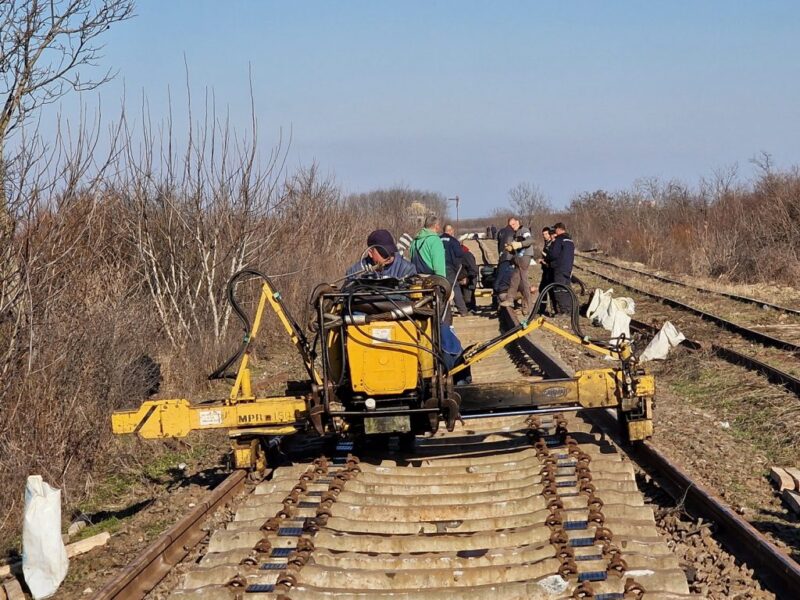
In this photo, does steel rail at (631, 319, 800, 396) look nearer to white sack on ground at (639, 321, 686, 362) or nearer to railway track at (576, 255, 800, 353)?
white sack on ground at (639, 321, 686, 362)

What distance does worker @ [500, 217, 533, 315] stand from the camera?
1875 centimetres

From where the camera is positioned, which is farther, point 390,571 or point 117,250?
point 117,250

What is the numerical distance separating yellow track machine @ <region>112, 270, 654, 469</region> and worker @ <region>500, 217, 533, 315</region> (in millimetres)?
10395

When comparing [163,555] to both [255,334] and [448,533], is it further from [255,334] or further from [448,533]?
[255,334]

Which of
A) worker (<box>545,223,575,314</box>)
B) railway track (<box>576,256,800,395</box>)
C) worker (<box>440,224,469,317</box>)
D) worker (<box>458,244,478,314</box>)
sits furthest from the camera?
worker (<box>458,244,478,314</box>)

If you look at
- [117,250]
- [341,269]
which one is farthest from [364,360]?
[341,269]

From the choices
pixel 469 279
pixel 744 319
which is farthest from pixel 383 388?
pixel 469 279

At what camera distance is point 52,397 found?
8820mm

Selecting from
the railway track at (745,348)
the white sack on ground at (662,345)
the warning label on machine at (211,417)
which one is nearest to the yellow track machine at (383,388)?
the warning label on machine at (211,417)

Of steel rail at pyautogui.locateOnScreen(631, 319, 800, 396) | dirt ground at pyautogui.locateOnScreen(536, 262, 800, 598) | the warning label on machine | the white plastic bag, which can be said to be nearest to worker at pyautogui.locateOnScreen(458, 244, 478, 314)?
steel rail at pyautogui.locateOnScreen(631, 319, 800, 396)

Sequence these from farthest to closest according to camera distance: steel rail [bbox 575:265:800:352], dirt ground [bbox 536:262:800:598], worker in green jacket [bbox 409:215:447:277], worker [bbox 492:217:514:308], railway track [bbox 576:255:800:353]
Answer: worker [bbox 492:217:514:308], railway track [bbox 576:255:800:353], steel rail [bbox 575:265:800:352], worker in green jacket [bbox 409:215:447:277], dirt ground [bbox 536:262:800:598]

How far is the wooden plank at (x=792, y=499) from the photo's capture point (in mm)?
7152

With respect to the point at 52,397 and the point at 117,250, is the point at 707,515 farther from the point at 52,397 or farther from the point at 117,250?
the point at 117,250

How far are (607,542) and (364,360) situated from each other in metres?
2.11
